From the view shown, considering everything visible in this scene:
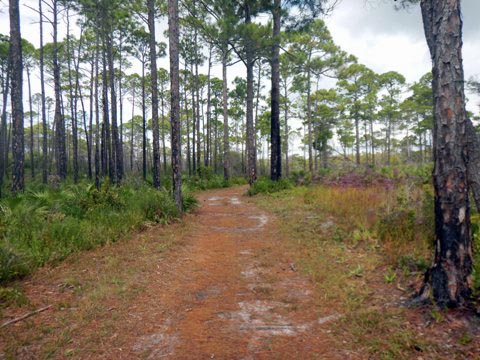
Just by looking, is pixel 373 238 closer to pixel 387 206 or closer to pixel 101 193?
pixel 387 206

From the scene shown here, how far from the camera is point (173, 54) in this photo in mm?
7945

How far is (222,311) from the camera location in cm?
317

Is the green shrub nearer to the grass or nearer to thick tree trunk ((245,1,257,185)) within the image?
thick tree trunk ((245,1,257,185))

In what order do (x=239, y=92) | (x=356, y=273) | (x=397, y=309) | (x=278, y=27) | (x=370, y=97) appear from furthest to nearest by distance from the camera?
(x=370, y=97), (x=239, y=92), (x=278, y=27), (x=356, y=273), (x=397, y=309)

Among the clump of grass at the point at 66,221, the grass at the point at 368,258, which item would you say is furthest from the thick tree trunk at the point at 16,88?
the grass at the point at 368,258

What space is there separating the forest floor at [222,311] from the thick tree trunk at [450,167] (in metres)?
0.31

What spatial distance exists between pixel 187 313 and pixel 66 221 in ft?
12.8

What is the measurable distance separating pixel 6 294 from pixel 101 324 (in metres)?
1.41

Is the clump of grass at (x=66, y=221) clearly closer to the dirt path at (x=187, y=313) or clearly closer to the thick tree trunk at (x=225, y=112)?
the dirt path at (x=187, y=313)

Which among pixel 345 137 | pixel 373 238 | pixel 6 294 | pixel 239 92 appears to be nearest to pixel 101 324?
pixel 6 294

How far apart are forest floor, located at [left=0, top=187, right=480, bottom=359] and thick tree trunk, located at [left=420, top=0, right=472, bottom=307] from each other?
310 millimetres

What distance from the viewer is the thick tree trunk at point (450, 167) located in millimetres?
2697

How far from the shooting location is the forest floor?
2.44 metres

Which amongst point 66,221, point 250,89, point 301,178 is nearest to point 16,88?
point 66,221
